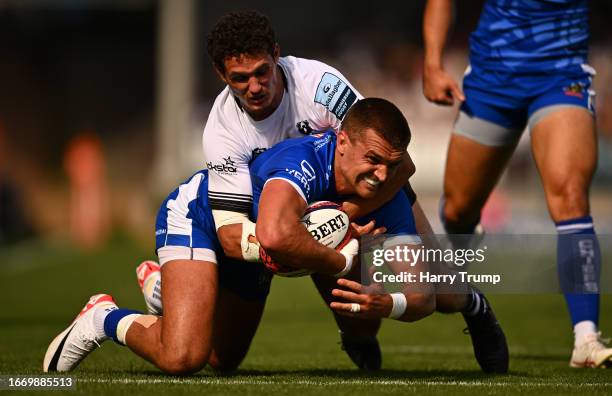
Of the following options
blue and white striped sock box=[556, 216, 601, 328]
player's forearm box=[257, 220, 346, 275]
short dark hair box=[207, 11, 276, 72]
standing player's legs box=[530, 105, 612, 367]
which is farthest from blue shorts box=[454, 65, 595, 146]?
player's forearm box=[257, 220, 346, 275]

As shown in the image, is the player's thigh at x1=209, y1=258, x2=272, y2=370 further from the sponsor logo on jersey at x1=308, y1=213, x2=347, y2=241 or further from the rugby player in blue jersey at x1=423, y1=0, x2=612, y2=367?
the rugby player in blue jersey at x1=423, y1=0, x2=612, y2=367

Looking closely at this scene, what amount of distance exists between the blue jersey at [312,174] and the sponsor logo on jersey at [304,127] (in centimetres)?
26

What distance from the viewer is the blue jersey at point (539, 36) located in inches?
279

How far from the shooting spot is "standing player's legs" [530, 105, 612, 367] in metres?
6.53

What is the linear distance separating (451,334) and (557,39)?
108 inches

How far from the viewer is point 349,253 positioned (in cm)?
556

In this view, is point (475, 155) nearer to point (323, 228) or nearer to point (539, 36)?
point (539, 36)

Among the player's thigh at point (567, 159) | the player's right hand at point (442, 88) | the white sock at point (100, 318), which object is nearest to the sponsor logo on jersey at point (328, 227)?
the white sock at point (100, 318)

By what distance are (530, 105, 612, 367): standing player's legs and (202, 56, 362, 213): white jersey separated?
1257 millimetres

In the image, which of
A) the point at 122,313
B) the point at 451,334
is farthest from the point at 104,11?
the point at 122,313

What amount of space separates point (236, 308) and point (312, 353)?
98 centimetres

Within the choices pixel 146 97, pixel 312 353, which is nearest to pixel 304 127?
pixel 312 353

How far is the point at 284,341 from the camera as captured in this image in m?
8.45

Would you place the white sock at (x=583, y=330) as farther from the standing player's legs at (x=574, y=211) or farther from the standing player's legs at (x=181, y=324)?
the standing player's legs at (x=181, y=324)
